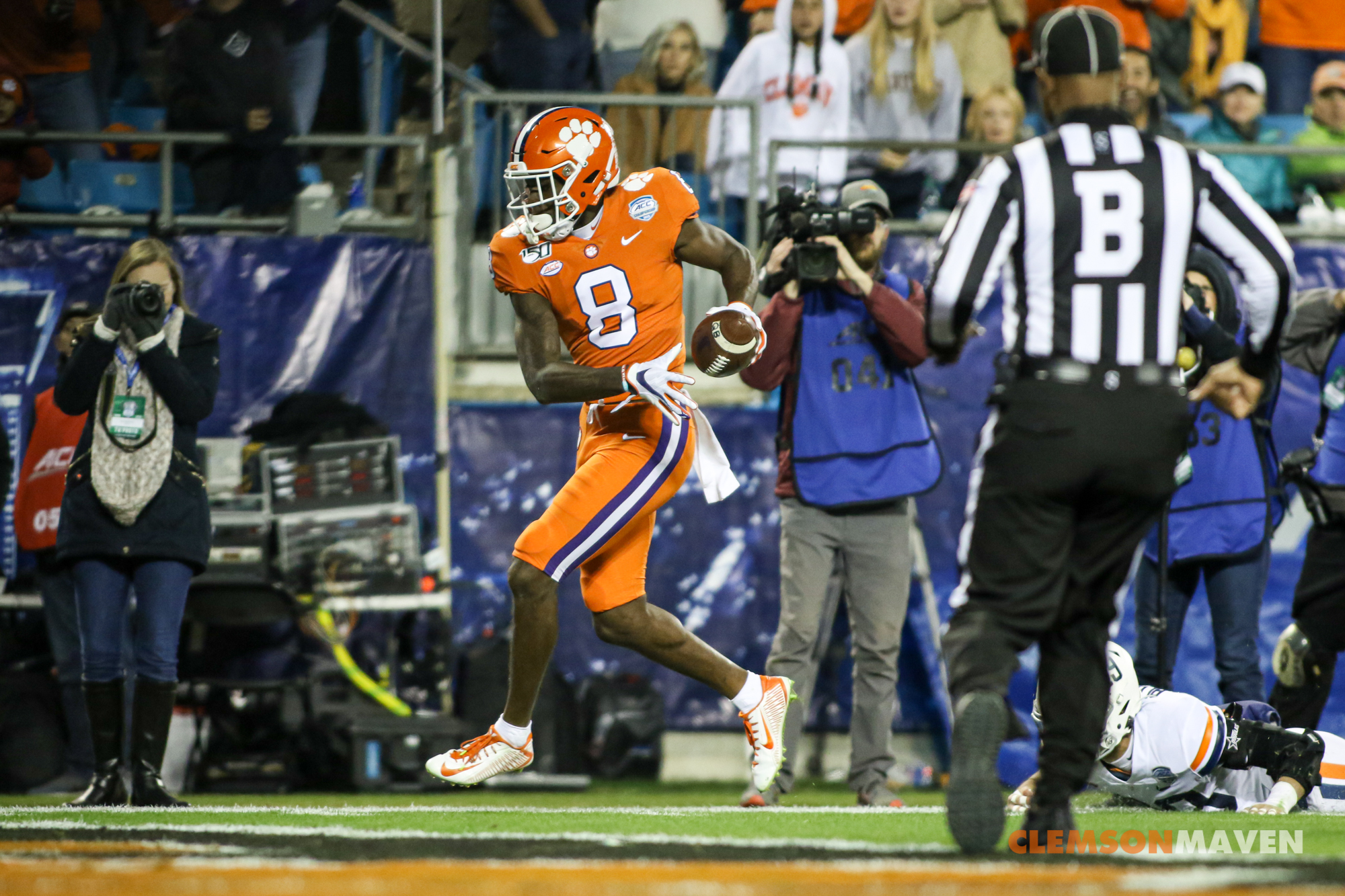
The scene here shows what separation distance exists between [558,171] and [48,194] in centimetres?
428

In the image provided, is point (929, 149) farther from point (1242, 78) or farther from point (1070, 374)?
point (1070, 374)

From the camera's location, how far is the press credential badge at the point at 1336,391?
6090mm

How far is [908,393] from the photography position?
251 inches

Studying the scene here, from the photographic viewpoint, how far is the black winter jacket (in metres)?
5.68

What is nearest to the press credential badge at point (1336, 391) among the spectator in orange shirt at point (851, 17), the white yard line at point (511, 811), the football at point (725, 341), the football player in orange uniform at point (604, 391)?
the white yard line at point (511, 811)

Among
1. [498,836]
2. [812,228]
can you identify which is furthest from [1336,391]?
[498,836]

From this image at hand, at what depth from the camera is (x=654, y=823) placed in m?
4.59

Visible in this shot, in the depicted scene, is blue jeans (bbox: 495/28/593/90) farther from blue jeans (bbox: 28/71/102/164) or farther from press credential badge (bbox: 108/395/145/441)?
press credential badge (bbox: 108/395/145/441)

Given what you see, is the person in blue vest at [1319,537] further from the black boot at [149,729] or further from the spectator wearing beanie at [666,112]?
the black boot at [149,729]

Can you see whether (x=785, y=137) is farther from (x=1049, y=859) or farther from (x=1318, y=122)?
(x=1049, y=859)

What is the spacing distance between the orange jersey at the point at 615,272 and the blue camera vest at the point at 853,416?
1.11 m

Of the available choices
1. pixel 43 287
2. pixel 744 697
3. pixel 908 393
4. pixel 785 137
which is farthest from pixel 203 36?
pixel 744 697

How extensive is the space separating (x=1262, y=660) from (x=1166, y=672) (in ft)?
4.82

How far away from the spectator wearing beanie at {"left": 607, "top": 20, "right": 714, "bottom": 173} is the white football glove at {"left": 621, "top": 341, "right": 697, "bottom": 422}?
368 cm
